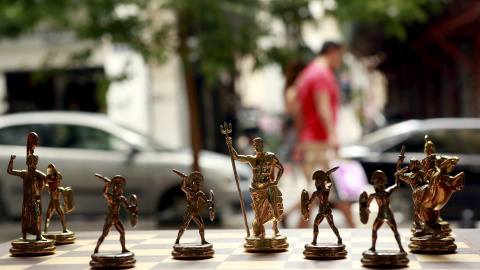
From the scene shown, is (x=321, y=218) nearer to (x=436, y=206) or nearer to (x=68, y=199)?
(x=436, y=206)

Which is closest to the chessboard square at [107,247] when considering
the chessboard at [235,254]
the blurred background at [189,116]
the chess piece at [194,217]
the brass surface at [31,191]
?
the chessboard at [235,254]

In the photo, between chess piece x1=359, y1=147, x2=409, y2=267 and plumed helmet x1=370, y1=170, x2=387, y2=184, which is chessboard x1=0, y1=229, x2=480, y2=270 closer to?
chess piece x1=359, y1=147, x2=409, y2=267

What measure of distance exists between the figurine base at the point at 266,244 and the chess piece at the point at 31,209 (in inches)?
31.2

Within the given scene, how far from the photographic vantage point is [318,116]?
9.02 meters

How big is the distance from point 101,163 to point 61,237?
826 centimetres

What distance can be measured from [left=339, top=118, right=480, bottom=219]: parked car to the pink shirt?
2.28 metres

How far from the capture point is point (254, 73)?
37.8 ft

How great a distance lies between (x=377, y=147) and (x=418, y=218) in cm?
865

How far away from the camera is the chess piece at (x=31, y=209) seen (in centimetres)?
354

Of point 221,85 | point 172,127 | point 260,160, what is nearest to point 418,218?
point 260,160

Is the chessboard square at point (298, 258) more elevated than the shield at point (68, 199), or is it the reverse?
the shield at point (68, 199)

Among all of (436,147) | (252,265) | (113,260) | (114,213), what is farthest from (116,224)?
(436,147)

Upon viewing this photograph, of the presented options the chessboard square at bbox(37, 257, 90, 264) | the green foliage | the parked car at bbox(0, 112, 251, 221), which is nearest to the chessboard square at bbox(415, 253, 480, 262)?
the chessboard square at bbox(37, 257, 90, 264)

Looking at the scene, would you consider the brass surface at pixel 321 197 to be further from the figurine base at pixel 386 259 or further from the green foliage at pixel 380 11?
the green foliage at pixel 380 11
